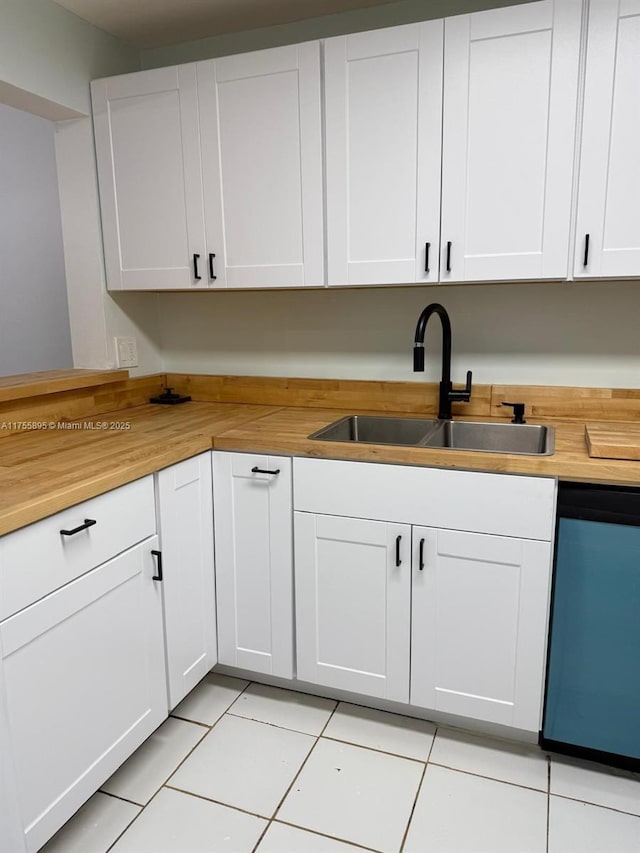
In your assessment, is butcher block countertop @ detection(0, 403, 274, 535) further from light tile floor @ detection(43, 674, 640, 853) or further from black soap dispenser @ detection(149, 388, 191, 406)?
light tile floor @ detection(43, 674, 640, 853)

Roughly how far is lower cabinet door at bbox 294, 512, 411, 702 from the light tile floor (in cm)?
17

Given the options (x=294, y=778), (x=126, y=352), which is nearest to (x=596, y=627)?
(x=294, y=778)

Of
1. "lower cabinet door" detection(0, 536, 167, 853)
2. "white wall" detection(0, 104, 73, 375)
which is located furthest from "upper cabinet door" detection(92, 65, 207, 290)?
"lower cabinet door" detection(0, 536, 167, 853)

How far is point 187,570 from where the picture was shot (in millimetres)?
1806

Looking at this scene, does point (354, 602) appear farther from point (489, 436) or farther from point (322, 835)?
point (489, 436)

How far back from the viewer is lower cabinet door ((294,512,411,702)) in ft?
5.71

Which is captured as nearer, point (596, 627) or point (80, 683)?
point (80, 683)

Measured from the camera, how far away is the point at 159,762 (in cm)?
170

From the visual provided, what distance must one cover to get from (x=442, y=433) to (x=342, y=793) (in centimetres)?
113

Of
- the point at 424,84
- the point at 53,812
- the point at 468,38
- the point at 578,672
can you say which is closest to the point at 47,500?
the point at 53,812

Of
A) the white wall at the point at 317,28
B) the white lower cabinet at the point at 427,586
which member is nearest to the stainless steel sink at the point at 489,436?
the white lower cabinet at the point at 427,586

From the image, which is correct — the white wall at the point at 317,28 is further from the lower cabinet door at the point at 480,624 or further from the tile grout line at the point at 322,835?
the tile grout line at the point at 322,835

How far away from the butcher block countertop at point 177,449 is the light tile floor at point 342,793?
85 cm

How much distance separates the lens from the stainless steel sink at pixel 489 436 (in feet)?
6.49
